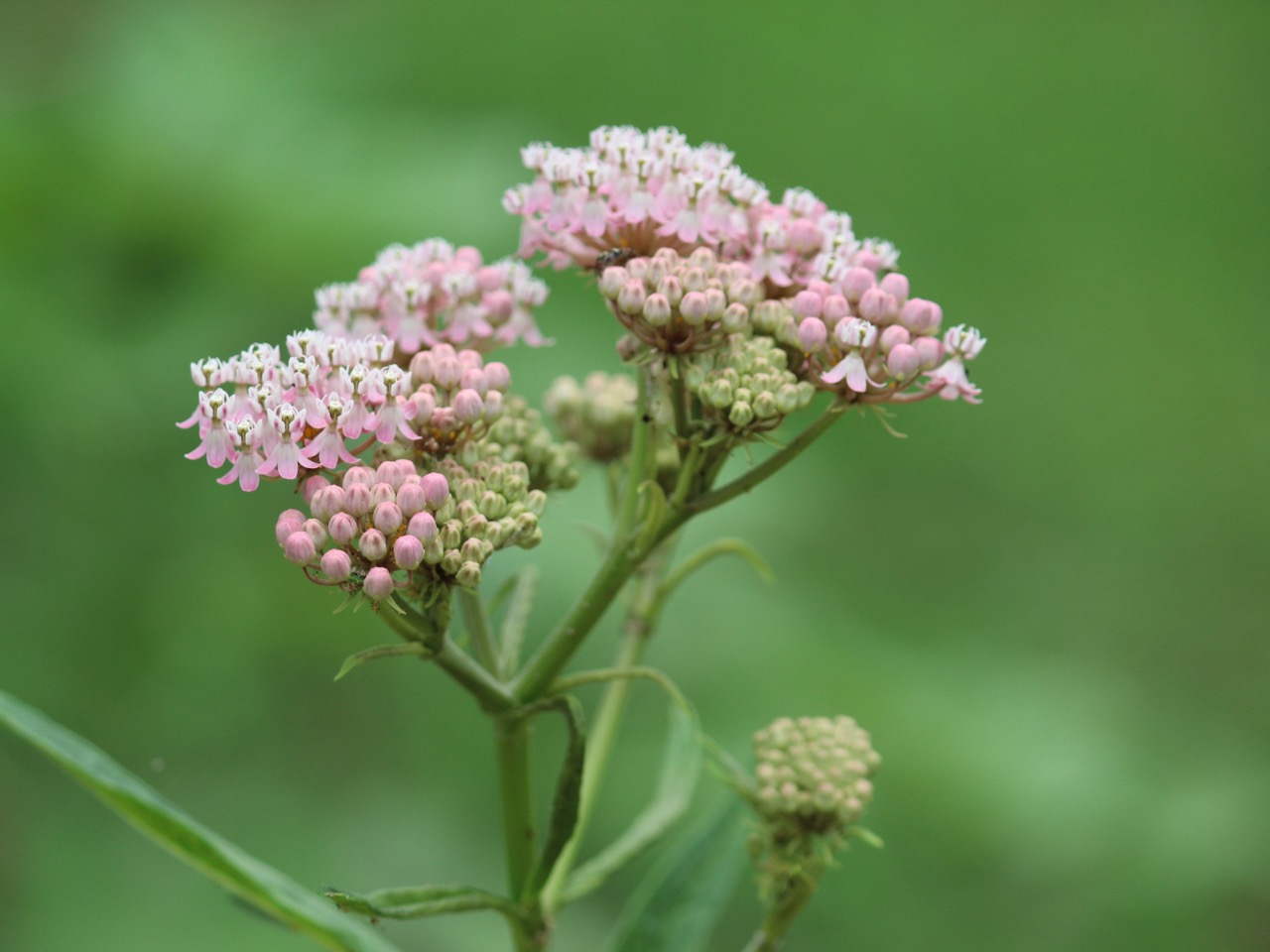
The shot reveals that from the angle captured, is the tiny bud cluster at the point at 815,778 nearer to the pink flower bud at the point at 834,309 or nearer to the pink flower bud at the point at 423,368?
the pink flower bud at the point at 834,309

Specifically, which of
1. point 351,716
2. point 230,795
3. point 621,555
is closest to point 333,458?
point 621,555

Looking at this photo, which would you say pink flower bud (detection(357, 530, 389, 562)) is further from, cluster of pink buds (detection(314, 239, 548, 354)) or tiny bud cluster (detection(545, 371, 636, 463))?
tiny bud cluster (detection(545, 371, 636, 463))

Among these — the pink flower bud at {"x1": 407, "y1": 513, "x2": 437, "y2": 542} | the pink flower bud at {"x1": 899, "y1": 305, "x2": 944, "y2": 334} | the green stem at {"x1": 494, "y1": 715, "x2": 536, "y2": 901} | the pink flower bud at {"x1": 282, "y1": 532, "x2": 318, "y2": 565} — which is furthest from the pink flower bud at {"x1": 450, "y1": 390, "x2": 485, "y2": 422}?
the pink flower bud at {"x1": 899, "y1": 305, "x2": 944, "y2": 334}

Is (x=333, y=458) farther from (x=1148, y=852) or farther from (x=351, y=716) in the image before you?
(x=1148, y=852)

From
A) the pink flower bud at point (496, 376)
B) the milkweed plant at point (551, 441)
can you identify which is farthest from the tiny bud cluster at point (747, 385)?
the pink flower bud at point (496, 376)

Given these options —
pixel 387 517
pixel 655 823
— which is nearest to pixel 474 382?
pixel 387 517

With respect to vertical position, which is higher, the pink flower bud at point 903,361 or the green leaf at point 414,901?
the pink flower bud at point 903,361
